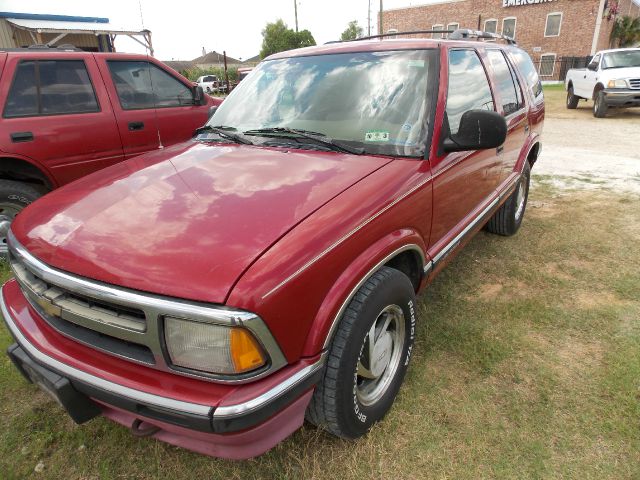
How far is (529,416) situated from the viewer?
229 cm

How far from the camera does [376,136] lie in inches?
94.3

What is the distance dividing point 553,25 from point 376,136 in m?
36.7

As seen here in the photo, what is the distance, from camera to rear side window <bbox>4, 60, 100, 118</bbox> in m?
3.99

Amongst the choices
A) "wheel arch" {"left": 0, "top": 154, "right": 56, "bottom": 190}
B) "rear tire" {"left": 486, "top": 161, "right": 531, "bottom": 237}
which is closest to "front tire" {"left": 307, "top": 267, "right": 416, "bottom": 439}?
"rear tire" {"left": 486, "top": 161, "right": 531, "bottom": 237}

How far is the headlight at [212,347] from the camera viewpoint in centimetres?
147

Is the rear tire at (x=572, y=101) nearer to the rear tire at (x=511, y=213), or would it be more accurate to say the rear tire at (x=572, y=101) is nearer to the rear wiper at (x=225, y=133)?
the rear tire at (x=511, y=213)

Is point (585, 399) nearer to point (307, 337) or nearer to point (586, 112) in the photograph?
point (307, 337)

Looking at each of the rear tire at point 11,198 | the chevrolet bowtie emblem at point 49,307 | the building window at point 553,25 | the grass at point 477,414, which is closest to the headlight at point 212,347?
the chevrolet bowtie emblem at point 49,307

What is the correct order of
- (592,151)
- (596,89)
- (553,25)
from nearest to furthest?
(592,151), (596,89), (553,25)

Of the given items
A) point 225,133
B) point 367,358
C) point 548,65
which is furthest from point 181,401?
point 548,65

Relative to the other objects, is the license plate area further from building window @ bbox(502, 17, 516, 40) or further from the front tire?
building window @ bbox(502, 17, 516, 40)

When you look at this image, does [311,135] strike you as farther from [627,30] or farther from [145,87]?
[627,30]

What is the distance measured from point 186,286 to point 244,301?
0.21 meters

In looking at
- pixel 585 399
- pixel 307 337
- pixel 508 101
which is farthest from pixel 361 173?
pixel 508 101
